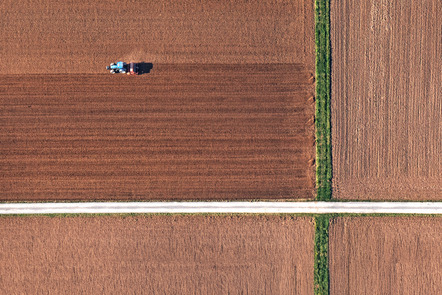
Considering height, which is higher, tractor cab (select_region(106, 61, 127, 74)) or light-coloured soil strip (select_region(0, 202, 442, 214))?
tractor cab (select_region(106, 61, 127, 74))

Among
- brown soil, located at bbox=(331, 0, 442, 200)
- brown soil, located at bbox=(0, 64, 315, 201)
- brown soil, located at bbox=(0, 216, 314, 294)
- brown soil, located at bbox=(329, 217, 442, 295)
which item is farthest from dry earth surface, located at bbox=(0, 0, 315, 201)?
brown soil, located at bbox=(329, 217, 442, 295)

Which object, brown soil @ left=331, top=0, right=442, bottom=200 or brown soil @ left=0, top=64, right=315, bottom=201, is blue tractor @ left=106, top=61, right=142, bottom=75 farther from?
brown soil @ left=331, top=0, right=442, bottom=200

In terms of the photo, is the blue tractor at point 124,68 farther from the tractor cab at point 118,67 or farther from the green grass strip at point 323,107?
the green grass strip at point 323,107

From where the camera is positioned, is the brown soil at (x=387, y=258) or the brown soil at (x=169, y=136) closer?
the brown soil at (x=387, y=258)

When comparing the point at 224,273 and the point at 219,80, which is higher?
the point at 219,80

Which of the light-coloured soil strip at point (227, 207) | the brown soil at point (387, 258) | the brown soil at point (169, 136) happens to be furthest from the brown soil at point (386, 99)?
the brown soil at point (169, 136)

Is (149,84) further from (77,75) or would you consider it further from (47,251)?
(47,251)

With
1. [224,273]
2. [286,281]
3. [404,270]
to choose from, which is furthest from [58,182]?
[404,270]
